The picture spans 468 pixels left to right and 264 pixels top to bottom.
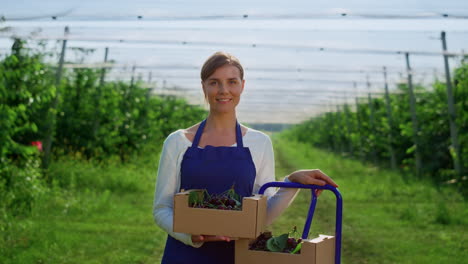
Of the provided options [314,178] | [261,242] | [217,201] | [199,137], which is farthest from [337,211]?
[199,137]

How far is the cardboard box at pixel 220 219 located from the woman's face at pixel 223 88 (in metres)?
0.45

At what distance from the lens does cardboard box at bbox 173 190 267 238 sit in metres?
2.17

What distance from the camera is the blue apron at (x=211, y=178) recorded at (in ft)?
8.23

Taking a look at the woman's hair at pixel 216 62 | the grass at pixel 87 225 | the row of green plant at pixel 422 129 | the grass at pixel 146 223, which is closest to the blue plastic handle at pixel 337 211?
the woman's hair at pixel 216 62

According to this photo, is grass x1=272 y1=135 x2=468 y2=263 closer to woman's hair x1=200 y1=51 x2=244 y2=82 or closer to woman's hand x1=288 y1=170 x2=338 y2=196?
woman's hand x1=288 y1=170 x2=338 y2=196

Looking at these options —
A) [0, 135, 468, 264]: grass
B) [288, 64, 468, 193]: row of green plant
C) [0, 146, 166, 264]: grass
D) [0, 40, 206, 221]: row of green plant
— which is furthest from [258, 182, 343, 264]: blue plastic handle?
[288, 64, 468, 193]: row of green plant

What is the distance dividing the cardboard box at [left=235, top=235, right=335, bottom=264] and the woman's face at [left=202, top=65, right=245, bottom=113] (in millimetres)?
574

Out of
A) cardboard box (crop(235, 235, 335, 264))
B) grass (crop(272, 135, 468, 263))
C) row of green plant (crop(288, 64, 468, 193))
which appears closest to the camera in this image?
cardboard box (crop(235, 235, 335, 264))

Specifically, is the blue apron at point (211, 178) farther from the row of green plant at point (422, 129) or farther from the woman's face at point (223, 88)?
the row of green plant at point (422, 129)

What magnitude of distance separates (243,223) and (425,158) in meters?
14.0

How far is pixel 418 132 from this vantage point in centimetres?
1482

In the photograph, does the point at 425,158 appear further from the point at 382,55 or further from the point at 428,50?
the point at 428,50

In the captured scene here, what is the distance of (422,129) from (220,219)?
13242mm

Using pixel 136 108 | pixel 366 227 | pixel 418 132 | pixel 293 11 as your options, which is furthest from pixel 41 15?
pixel 418 132
